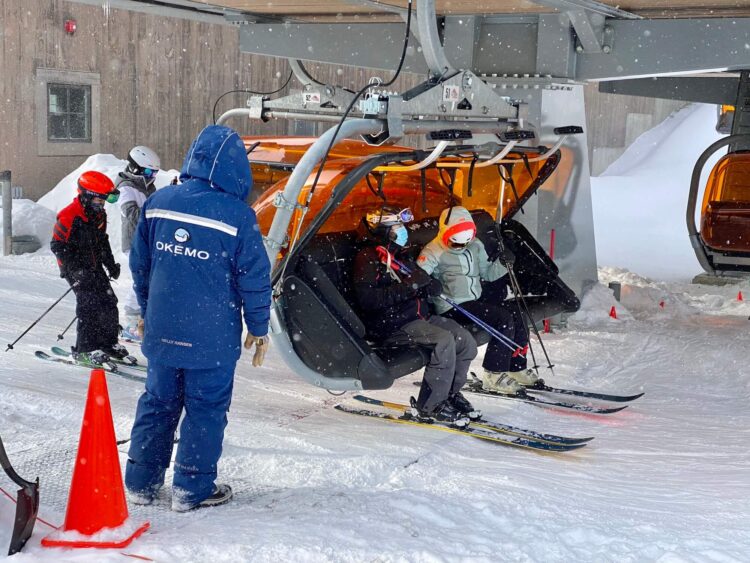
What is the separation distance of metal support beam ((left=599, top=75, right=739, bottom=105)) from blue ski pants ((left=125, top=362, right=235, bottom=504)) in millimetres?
11039

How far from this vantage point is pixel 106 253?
262 inches

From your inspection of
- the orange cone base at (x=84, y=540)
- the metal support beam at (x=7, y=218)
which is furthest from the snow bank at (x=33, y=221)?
the orange cone base at (x=84, y=540)

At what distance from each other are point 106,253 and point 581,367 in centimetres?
397

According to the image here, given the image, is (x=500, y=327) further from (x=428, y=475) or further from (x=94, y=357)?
(x=94, y=357)

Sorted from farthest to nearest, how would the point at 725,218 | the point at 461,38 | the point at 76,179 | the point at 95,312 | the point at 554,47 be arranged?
the point at 76,179 < the point at 725,218 < the point at 461,38 < the point at 554,47 < the point at 95,312

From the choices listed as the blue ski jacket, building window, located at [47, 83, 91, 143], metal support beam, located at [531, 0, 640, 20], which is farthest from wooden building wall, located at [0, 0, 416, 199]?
the blue ski jacket

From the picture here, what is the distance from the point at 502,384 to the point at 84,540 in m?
3.73

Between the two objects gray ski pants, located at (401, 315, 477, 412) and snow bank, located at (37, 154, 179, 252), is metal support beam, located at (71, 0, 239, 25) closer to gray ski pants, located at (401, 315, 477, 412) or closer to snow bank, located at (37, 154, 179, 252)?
snow bank, located at (37, 154, 179, 252)

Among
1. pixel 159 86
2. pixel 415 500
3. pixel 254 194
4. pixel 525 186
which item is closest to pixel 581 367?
pixel 525 186

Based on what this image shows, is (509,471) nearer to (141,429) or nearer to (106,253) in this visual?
(141,429)

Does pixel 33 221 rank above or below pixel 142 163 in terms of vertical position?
below

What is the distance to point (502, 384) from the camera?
21.9ft

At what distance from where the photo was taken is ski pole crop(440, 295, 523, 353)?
252 inches

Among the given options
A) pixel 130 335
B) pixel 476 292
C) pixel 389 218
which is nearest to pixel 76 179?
pixel 130 335
